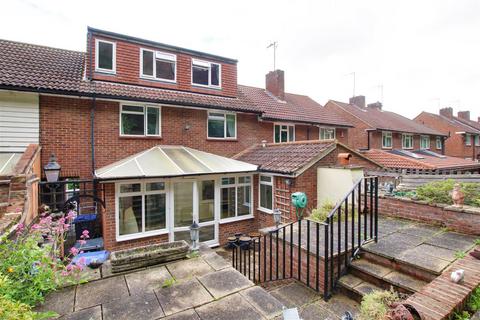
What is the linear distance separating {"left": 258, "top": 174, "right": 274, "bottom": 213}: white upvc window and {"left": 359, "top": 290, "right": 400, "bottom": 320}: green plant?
6865mm

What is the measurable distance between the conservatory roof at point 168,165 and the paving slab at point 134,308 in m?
5.54

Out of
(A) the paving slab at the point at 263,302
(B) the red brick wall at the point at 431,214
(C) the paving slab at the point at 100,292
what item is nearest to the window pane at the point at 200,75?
(B) the red brick wall at the point at 431,214

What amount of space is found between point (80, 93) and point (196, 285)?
910 centimetres

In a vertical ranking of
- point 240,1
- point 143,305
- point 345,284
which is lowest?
point 345,284

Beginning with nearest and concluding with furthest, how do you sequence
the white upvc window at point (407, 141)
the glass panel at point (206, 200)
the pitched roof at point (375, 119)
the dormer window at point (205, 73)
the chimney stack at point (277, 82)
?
the glass panel at point (206, 200), the dormer window at point (205, 73), the chimney stack at point (277, 82), the pitched roof at point (375, 119), the white upvc window at point (407, 141)

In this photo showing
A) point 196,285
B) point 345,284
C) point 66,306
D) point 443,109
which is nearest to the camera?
point 66,306

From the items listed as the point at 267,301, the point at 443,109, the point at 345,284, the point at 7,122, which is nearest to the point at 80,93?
the point at 7,122

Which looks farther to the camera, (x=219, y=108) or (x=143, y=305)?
(x=219, y=108)

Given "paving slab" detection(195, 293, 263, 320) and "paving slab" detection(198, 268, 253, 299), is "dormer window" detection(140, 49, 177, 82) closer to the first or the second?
"paving slab" detection(198, 268, 253, 299)

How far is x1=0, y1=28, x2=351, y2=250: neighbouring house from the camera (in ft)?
28.9

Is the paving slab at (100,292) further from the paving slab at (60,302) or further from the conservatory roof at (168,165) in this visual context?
the conservatory roof at (168,165)

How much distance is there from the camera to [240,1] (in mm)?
8469

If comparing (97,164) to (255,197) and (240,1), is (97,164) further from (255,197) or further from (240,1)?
(240,1)

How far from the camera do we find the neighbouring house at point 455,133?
31.0m
